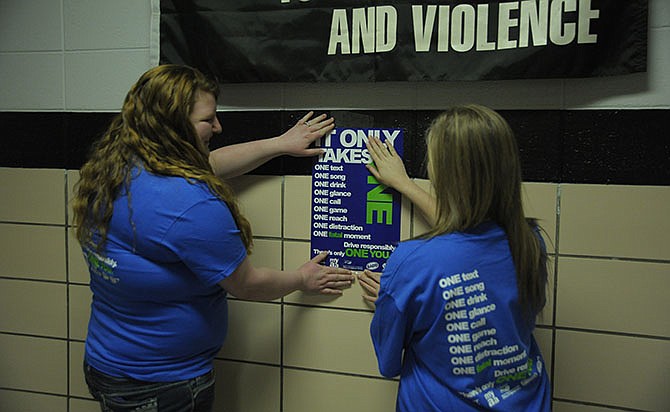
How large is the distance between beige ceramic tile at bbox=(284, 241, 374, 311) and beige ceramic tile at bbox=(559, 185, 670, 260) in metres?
0.62

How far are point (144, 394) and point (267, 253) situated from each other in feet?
2.04

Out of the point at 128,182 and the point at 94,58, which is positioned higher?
the point at 94,58

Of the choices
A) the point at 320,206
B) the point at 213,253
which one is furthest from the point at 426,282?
the point at 320,206

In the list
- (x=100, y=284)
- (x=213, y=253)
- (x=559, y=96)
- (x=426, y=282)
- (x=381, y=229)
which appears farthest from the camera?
(x=381, y=229)

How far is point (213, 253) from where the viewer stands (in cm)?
145

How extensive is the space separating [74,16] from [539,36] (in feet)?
5.13

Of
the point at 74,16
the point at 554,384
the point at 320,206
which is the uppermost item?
the point at 74,16

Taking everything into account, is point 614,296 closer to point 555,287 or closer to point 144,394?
point 555,287

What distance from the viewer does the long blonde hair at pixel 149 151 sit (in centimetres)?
147

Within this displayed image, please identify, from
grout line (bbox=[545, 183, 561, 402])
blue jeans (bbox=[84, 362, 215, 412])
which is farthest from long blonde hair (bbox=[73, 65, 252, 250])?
grout line (bbox=[545, 183, 561, 402])

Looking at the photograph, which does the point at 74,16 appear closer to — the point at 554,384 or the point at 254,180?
the point at 254,180

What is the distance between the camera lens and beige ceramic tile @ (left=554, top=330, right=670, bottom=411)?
168cm

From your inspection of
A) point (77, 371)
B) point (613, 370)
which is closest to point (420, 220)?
point (613, 370)

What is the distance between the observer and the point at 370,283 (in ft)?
6.13
